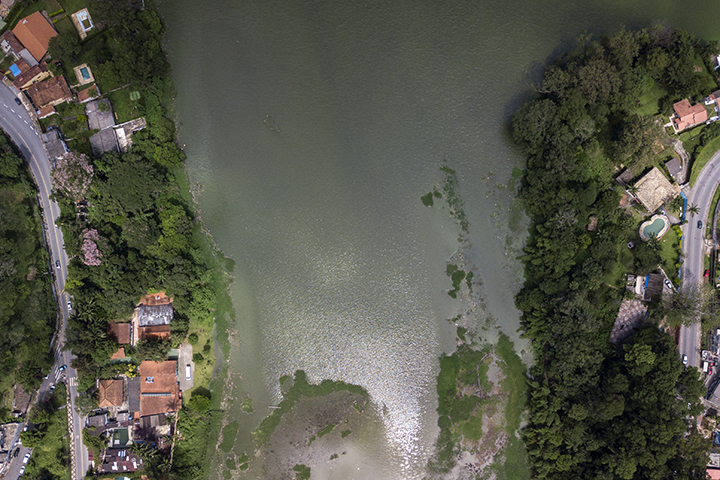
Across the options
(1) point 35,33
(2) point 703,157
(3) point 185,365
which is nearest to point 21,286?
(3) point 185,365

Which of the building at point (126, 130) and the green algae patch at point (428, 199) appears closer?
the building at point (126, 130)

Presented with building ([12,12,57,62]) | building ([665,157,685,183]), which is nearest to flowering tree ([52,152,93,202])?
building ([12,12,57,62])

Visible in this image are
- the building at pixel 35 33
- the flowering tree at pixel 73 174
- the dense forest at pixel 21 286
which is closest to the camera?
the flowering tree at pixel 73 174

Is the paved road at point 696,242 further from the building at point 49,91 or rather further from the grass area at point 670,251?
the building at point 49,91

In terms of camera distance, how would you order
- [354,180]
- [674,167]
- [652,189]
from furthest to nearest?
[354,180] < [674,167] < [652,189]

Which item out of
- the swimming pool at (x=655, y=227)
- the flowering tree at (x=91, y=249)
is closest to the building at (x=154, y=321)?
the flowering tree at (x=91, y=249)

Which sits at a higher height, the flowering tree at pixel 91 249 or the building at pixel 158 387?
the flowering tree at pixel 91 249

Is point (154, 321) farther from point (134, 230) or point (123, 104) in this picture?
point (123, 104)
